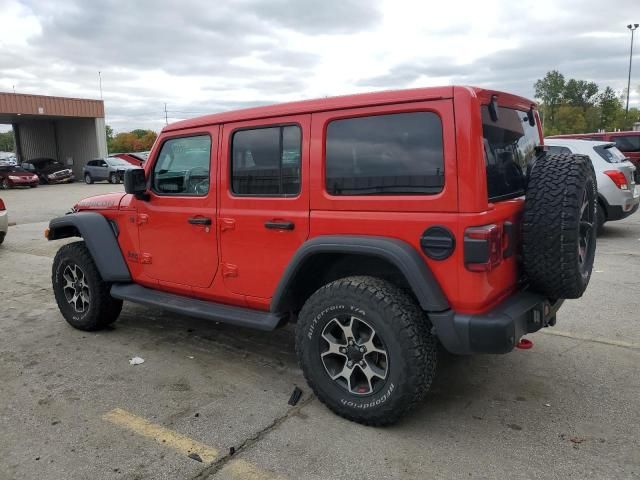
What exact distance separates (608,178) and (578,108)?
252ft

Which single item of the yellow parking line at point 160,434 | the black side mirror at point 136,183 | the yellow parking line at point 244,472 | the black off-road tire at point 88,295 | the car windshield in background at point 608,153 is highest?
the car windshield in background at point 608,153

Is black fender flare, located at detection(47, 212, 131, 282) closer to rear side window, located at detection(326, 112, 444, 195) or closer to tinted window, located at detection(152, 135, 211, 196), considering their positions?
tinted window, located at detection(152, 135, 211, 196)

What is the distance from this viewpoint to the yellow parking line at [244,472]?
2.61 m

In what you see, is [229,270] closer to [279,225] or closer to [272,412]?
[279,225]

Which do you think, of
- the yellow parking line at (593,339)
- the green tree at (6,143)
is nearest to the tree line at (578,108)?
the yellow parking line at (593,339)

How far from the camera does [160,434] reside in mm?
3016

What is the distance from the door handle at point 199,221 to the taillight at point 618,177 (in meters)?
7.08

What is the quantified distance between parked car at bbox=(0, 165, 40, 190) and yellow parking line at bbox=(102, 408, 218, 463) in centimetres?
2707

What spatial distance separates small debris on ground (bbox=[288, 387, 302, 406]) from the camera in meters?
3.37

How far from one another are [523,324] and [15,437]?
2.94m

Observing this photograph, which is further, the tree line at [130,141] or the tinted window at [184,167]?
the tree line at [130,141]

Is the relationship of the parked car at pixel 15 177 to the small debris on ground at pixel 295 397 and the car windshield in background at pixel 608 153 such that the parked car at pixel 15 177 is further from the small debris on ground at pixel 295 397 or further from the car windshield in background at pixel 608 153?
the small debris on ground at pixel 295 397

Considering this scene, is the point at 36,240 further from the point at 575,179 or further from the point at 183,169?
the point at 575,179

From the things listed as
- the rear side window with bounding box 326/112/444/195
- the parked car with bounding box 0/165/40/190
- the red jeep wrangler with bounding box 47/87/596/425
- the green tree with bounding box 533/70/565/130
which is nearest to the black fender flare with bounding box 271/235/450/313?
the red jeep wrangler with bounding box 47/87/596/425
